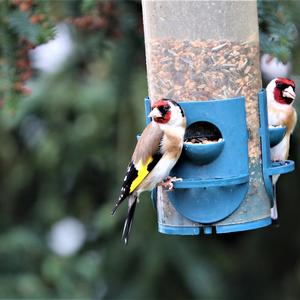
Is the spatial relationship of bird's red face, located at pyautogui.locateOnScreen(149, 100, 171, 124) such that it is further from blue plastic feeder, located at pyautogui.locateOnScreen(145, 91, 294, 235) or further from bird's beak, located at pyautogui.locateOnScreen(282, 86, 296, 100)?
bird's beak, located at pyautogui.locateOnScreen(282, 86, 296, 100)

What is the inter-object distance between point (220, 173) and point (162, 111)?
1.41ft

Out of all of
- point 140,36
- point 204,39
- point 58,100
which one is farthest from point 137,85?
point 204,39

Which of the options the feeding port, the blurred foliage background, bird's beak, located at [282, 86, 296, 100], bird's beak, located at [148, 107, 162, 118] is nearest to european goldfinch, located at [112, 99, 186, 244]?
bird's beak, located at [148, 107, 162, 118]

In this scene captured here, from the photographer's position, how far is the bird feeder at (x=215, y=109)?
5.14 metres

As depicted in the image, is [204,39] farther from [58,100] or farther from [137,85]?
[58,100]

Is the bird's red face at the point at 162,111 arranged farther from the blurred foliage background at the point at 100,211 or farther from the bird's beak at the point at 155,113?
the blurred foliage background at the point at 100,211

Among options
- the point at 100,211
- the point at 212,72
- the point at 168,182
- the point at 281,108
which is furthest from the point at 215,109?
the point at 100,211

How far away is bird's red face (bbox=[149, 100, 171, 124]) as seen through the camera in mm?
5012

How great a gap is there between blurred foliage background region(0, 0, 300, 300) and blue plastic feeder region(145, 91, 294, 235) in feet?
3.51

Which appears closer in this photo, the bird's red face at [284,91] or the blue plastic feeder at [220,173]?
the blue plastic feeder at [220,173]

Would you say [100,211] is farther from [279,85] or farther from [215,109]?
[215,109]

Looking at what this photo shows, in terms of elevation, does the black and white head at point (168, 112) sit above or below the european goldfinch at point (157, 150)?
above

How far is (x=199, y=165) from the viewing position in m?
5.15

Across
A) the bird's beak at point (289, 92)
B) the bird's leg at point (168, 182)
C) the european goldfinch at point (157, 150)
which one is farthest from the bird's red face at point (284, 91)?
the bird's leg at point (168, 182)
